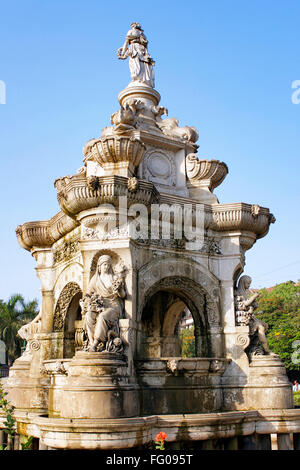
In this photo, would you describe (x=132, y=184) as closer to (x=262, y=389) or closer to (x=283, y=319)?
(x=262, y=389)

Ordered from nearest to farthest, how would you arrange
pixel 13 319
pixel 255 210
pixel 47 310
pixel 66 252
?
pixel 255 210 < pixel 66 252 < pixel 47 310 < pixel 13 319

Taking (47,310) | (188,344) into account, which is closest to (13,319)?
(188,344)

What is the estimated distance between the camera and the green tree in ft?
116

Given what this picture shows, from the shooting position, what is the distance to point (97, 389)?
25.8 ft

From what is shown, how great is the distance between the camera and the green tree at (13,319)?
35.4 metres

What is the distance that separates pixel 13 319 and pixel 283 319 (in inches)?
825

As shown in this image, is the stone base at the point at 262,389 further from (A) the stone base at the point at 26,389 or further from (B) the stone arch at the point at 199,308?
(A) the stone base at the point at 26,389

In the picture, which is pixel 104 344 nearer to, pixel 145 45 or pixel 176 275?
pixel 176 275

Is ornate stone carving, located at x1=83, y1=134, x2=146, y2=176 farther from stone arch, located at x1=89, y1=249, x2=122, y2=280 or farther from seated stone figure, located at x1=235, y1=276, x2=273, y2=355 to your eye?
seated stone figure, located at x1=235, y1=276, x2=273, y2=355

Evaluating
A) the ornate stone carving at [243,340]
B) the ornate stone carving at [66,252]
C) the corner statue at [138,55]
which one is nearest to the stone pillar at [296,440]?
the ornate stone carving at [243,340]

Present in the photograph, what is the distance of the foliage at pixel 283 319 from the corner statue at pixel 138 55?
2220 centimetres

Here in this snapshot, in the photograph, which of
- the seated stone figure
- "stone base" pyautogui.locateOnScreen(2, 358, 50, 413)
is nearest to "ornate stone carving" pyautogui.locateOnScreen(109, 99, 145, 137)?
the seated stone figure

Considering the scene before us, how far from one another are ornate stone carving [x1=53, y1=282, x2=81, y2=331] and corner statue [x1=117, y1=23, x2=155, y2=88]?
20.2 ft
